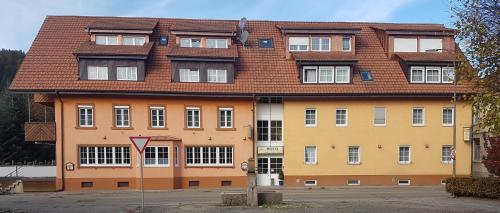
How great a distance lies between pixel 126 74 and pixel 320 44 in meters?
14.0

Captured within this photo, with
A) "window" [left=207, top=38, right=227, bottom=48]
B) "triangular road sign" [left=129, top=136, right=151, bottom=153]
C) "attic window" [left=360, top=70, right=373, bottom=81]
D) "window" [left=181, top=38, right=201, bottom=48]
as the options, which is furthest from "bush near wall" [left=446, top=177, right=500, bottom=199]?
"window" [left=181, top=38, right=201, bottom=48]

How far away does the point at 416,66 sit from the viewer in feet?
118

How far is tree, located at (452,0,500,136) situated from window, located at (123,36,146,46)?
84.3ft

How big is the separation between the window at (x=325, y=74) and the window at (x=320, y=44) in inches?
94.3

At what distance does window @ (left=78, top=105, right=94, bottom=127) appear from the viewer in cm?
3319

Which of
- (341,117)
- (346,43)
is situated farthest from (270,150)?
(346,43)

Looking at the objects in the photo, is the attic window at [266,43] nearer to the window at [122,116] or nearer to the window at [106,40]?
the window at [106,40]

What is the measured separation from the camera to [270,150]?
1372 inches

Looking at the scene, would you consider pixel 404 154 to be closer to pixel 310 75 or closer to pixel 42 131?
pixel 310 75

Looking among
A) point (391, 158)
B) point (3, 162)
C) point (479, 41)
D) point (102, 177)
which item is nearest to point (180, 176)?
point (102, 177)

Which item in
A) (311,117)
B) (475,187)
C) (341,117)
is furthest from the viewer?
(341,117)

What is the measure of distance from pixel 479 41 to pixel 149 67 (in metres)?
24.6

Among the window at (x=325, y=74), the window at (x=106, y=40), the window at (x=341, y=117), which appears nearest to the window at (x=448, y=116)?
the window at (x=341, y=117)

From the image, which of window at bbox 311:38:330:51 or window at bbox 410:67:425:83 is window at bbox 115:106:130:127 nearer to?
window at bbox 311:38:330:51
